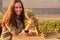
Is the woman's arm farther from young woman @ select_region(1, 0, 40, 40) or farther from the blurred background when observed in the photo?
the blurred background

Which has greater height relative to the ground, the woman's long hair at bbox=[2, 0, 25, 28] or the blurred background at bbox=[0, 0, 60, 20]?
the woman's long hair at bbox=[2, 0, 25, 28]

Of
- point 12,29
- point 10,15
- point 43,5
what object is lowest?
point 43,5

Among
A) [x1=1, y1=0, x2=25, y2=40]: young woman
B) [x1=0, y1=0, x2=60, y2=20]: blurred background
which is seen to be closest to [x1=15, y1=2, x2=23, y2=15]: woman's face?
[x1=1, y1=0, x2=25, y2=40]: young woman

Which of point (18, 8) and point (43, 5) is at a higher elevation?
point (18, 8)

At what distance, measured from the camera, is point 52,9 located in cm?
1238

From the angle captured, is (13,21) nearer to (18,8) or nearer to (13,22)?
(13,22)

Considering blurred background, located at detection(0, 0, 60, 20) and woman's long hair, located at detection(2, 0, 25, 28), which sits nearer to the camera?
woman's long hair, located at detection(2, 0, 25, 28)

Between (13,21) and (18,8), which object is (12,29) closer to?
(13,21)

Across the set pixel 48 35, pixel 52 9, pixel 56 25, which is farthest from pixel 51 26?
pixel 52 9

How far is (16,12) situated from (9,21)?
105 mm

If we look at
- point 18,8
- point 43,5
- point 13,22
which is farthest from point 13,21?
point 43,5

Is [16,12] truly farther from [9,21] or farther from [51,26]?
[51,26]

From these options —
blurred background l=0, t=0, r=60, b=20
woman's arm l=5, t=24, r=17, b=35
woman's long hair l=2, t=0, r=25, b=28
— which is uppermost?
woman's long hair l=2, t=0, r=25, b=28

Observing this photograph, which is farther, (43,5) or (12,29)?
(43,5)
